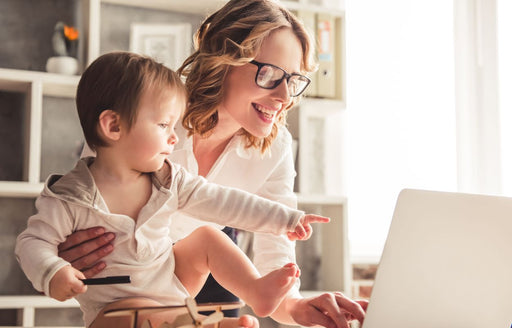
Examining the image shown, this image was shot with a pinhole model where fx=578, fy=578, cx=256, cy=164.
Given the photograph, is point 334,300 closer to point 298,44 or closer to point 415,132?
point 298,44

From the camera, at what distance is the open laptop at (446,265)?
0.94 m

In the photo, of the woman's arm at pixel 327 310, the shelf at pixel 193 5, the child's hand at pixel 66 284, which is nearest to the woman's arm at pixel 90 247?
the child's hand at pixel 66 284

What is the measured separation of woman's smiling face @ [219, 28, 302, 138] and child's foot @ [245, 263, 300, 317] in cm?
49

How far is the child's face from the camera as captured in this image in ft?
3.55

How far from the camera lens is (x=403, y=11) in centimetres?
369

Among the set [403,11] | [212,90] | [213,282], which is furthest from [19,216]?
[403,11]

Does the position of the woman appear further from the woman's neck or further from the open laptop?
the open laptop

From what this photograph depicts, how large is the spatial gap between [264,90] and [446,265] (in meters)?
0.66

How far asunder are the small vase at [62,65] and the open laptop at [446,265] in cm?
201

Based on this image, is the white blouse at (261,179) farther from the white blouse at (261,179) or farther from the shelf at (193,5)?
the shelf at (193,5)

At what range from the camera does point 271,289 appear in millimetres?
1039

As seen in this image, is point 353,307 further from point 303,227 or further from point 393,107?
point 393,107

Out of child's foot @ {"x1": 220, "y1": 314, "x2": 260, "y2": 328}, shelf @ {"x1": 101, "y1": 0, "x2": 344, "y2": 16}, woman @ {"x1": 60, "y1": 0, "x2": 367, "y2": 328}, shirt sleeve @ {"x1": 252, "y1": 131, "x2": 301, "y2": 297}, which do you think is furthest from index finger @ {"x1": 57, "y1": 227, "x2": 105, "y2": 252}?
shelf @ {"x1": 101, "y1": 0, "x2": 344, "y2": 16}

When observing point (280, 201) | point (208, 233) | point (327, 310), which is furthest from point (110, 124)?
point (280, 201)
